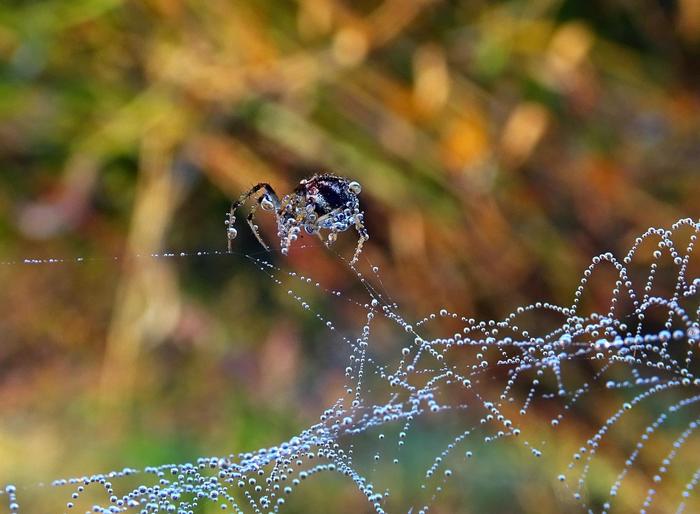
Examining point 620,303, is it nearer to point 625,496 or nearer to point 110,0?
point 625,496

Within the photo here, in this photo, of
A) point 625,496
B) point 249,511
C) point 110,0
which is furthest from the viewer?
point 110,0

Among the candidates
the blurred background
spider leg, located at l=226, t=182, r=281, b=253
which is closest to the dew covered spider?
spider leg, located at l=226, t=182, r=281, b=253

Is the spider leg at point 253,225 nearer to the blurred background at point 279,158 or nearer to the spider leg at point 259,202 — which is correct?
the spider leg at point 259,202

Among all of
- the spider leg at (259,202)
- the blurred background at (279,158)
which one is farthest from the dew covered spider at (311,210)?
the blurred background at (279,158)

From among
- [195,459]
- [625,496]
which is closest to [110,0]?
[195,459]

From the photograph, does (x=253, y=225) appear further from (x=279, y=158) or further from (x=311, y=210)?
(x=279, y=158)
